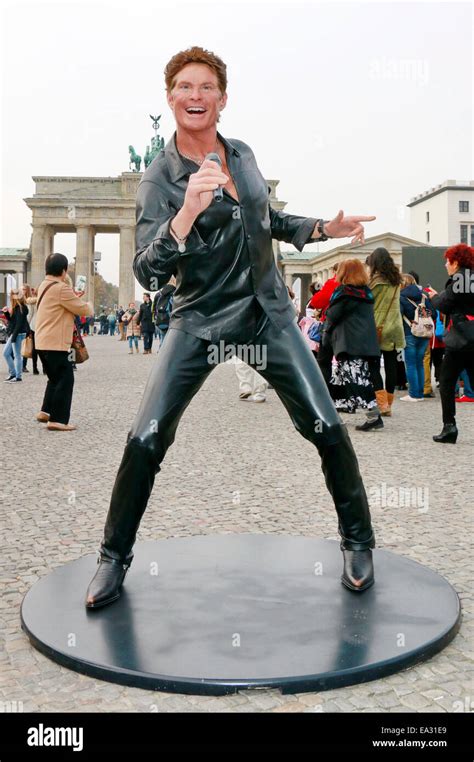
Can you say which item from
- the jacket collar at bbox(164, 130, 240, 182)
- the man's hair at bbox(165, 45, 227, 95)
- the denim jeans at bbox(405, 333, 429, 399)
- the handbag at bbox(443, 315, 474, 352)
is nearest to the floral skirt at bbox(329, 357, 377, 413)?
the handbag at bbox(443, 315, 474, 352)

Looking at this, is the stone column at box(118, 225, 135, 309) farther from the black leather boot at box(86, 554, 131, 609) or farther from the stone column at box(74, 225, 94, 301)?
the black leather boot at box(86, 554, 131, 609)

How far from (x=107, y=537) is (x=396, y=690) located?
1.18 m

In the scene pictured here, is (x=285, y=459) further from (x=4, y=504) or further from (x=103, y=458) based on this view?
(x=4, y=504)

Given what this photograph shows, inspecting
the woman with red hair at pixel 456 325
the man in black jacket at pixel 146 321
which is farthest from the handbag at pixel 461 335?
the man in black jacket at pixel 146 321

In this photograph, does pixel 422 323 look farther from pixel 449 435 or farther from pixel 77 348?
pixel 77 348

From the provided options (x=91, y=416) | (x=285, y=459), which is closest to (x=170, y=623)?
(x=285, y=459)

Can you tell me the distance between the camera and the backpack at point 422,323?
10.5 meters

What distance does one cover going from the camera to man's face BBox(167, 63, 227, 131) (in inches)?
109

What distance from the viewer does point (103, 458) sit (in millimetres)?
6562

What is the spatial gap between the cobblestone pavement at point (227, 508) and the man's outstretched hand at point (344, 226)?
1.55 meters

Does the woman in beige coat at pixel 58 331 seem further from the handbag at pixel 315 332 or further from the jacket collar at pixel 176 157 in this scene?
the jacket collar at pixel 176 157

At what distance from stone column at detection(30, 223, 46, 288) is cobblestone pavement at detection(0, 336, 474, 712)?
58336 millimetres

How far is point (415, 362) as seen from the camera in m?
10.9
